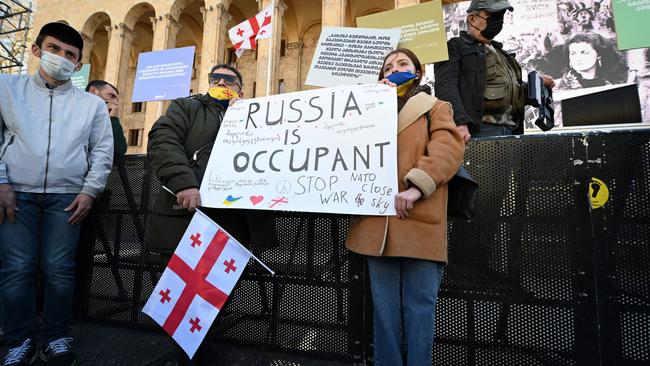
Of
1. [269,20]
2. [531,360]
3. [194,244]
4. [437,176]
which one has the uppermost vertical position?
[269,20]

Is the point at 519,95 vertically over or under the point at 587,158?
over

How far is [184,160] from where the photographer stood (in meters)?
2.07

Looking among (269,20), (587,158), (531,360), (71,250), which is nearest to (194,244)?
(71,250)

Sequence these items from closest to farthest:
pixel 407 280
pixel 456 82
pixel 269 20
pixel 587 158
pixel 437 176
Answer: pixel 437 176
pixel 407 280
pixel 587 158
pixel 456 82
pixel 269 20

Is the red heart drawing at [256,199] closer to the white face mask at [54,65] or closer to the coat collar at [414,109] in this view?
→ the coat collar at [414,109]

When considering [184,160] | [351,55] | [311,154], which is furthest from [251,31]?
[311,154]

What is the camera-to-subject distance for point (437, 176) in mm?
1577

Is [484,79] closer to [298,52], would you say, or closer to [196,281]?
[196,281]

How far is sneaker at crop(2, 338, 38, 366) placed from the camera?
2189 mm

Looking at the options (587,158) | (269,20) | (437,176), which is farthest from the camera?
(269,20)

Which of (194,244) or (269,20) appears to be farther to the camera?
(269,20)

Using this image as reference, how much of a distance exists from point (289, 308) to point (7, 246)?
2.06m

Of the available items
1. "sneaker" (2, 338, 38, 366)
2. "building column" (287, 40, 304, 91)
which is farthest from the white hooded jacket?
"building column" (287, 40, 304, 91)

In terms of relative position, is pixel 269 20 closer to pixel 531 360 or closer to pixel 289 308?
pixel 289 308
